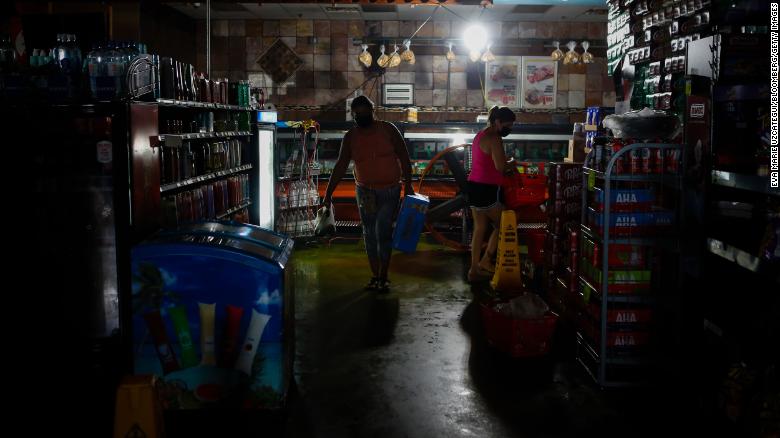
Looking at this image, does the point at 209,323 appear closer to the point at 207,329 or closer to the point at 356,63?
the point at 207,329

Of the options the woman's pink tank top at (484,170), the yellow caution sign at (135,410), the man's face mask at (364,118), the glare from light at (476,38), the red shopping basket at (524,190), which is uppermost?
the glare from light at (476,38)

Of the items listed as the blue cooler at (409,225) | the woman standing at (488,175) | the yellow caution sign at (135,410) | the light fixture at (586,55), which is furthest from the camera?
the light fixture at (586,55)

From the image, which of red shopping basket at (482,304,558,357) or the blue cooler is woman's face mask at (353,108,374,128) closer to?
the blue cooler

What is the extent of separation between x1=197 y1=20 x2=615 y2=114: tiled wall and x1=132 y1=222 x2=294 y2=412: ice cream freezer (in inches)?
402

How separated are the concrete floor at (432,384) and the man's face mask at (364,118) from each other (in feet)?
5.55

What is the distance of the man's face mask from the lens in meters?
7.17

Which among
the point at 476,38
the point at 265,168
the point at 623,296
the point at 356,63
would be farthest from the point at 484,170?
the point at 356,63

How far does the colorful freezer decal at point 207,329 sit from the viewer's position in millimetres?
4105

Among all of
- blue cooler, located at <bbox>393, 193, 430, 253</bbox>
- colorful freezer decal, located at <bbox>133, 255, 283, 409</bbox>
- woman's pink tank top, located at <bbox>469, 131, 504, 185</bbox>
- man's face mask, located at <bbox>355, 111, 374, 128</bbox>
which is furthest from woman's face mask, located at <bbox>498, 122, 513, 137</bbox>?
colorful freezer decal, located at <bbox>133, 255, 283, 409</bbox>

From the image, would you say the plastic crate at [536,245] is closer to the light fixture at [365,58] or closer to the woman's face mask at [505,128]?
the woman's face mask at [505,128]

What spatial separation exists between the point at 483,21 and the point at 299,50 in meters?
3.50

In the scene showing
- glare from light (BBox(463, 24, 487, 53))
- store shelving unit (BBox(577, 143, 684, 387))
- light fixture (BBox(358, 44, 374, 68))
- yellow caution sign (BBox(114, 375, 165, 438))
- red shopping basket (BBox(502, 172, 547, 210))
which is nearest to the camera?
yellow caution sign (BBox(114, 375, 165, 438))

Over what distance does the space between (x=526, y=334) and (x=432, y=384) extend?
0.87 metres

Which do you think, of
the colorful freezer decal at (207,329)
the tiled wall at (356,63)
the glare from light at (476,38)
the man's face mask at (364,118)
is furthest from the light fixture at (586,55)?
the colorful freezer decal at (207,329)
